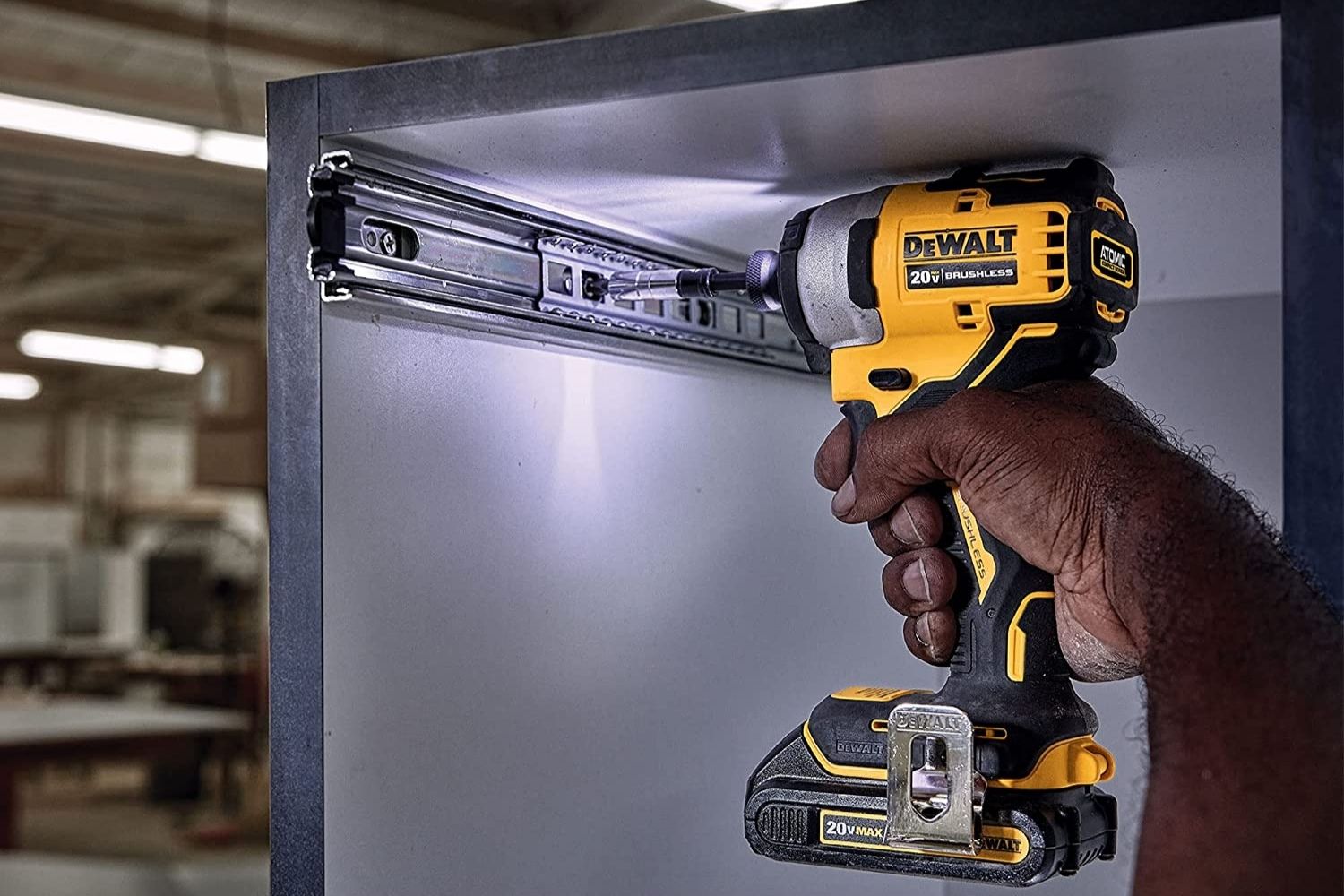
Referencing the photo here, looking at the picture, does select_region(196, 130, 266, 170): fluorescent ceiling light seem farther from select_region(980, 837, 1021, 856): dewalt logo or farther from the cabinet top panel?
select_region(980, 837, 1021, 856): dewalt logo

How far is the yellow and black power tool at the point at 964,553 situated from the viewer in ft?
2.84

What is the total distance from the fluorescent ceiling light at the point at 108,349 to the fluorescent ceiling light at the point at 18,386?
3.57 ft

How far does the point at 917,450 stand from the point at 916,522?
67 millimetres

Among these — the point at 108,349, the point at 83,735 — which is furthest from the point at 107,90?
the point at 108,349

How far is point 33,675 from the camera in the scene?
8727mm

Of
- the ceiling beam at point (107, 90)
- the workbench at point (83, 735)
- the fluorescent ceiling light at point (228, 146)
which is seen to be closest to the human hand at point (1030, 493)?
the fluorescent ceiling light at point (228, 146)

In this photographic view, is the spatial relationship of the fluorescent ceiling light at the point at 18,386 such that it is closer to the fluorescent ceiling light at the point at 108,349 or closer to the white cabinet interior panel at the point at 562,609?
the fluorescent ceiling light at the point at 108,349

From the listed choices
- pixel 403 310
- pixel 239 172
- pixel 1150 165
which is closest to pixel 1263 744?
pixel 1150 165

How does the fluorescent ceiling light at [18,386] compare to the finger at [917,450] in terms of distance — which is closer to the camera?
the finger at [917,450]

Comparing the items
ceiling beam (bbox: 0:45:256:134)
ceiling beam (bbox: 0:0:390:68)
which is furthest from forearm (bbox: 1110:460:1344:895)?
ceiling beam (bbox: 0:45:256:134)

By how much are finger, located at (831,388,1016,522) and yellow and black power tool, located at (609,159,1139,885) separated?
30 millimetres

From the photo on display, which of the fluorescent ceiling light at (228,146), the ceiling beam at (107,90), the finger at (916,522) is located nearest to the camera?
the finger at (916,522)

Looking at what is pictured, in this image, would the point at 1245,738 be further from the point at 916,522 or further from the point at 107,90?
the point at 107,90

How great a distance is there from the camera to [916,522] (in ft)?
3.17
